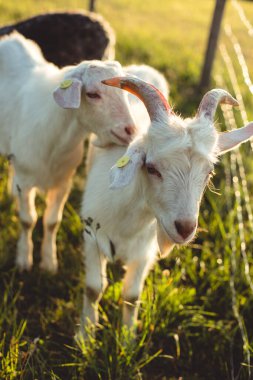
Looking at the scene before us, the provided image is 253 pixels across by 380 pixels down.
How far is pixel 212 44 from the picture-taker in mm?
6590

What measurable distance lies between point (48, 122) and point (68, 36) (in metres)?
2.06

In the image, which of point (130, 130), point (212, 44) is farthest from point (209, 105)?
point (212, 44)

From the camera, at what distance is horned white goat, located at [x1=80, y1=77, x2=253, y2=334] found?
86.7 inches

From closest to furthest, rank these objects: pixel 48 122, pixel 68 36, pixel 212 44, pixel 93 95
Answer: pixel 93 95 → pixel 48 122 → pixel 68 36 → pixel 212 44

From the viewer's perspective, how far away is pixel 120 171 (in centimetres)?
220

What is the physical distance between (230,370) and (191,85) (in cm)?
495

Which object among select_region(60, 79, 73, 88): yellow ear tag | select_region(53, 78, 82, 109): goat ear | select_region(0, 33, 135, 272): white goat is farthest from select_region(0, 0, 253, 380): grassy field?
select_region(60, 79, 73, 88): yellow ear tag

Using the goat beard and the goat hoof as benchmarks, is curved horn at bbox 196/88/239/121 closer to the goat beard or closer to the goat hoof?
the goat beard

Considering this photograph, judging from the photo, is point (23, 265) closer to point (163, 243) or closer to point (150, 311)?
point (150, 311)

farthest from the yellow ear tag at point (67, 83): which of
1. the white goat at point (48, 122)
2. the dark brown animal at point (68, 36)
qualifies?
the dark brown animal at point (68, 36)

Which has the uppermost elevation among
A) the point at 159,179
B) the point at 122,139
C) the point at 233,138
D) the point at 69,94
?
the point at 69,94

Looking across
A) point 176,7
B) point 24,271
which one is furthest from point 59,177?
point 176,7

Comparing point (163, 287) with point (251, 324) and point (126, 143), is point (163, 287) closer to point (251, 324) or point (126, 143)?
point (251, 324)

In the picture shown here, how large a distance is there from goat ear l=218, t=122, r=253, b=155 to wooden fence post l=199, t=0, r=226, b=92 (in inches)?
164
